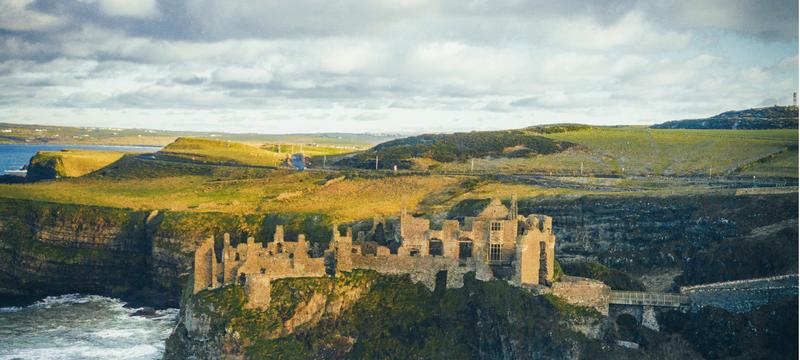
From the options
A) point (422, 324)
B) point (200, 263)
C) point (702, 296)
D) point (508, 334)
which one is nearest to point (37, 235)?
point (200, 263)

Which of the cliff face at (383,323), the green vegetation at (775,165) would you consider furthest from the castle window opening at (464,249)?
the green vegetation at (775,165)

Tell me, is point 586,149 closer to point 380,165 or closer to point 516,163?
point 516,163

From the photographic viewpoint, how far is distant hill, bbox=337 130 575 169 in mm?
116688

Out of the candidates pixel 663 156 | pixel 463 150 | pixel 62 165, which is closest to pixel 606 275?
pixel 663 156

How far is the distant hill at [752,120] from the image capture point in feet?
408

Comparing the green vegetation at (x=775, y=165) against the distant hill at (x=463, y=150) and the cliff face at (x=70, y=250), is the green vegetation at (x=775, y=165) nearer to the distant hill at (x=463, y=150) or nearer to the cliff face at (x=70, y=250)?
the distant hill at (x=463, y=150)

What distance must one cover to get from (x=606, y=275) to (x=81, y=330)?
1546 inches

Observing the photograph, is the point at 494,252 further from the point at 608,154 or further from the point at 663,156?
the point at 608,154

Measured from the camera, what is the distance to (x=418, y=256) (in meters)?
56.1

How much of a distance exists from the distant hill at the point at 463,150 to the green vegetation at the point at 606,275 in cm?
5329

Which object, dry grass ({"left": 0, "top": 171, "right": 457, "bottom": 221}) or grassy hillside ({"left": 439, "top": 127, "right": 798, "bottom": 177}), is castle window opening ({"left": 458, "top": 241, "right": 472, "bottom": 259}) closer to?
dry grass ({"left": 0, "top": 171, "right": 457, "bottom": 221})

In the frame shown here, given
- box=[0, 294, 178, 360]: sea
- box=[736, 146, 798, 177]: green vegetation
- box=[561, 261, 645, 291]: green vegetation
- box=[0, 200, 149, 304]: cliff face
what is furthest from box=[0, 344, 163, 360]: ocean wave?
box=[736, 146, 798, 177]: green vegetation

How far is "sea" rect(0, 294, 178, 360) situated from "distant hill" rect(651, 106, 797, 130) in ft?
281

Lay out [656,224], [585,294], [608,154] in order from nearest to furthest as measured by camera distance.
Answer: [585,294] < [656,224] < [608,154]
